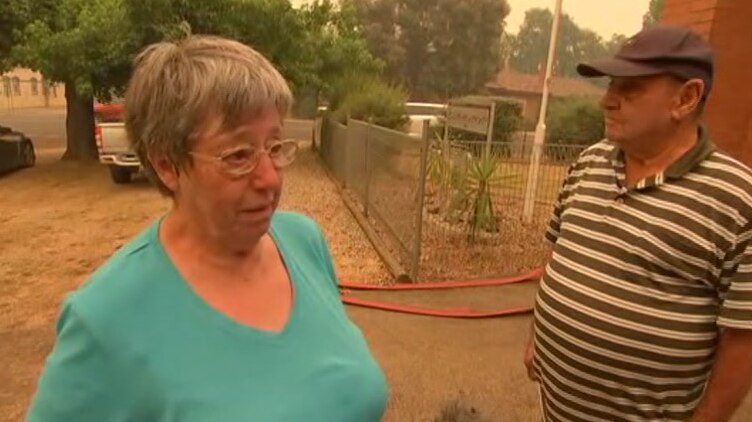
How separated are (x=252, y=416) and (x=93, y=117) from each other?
718 inches

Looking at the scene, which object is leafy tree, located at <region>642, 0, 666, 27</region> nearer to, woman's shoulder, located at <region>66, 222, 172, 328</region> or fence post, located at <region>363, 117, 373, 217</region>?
woman's shoulder, located at <region>66, 222, 172, 328</region>

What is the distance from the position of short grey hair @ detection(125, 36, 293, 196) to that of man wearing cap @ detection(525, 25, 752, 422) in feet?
3.92

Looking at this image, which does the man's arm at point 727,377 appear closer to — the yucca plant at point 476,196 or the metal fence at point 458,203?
the metal fence at point 458,203

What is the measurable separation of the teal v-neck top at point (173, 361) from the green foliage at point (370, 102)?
1316 centimetres

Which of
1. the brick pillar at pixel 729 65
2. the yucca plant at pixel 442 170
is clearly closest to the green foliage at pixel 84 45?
the yucca plant at pixel 442 170

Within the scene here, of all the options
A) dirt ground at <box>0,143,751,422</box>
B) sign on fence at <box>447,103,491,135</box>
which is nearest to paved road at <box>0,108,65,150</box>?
dirt ground at <box>0,143,751,422</box>

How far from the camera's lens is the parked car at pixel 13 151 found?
15.4 m

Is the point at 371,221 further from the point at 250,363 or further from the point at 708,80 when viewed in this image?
the point at 250,363

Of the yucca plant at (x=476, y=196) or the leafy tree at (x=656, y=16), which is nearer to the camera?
the leafy tree at (x=656, y=16)

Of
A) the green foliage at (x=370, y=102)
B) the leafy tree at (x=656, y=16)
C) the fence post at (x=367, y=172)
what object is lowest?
the fence post at (x=367, y=172)

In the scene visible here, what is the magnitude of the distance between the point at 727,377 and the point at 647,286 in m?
0.32

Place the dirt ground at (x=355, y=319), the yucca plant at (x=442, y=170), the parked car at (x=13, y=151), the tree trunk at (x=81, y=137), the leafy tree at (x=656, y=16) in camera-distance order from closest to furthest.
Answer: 1. the dirt ground at (x=355, y=319)
2. the leafy tree at (x=656, y=16)
3. the yucca plant at (x=442, y=170)
4. the parked car at (x=13, y=151)
5. the tree trunk at (x=81, y=137)

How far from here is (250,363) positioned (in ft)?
4.15

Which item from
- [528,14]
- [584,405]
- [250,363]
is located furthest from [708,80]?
[528,14]
